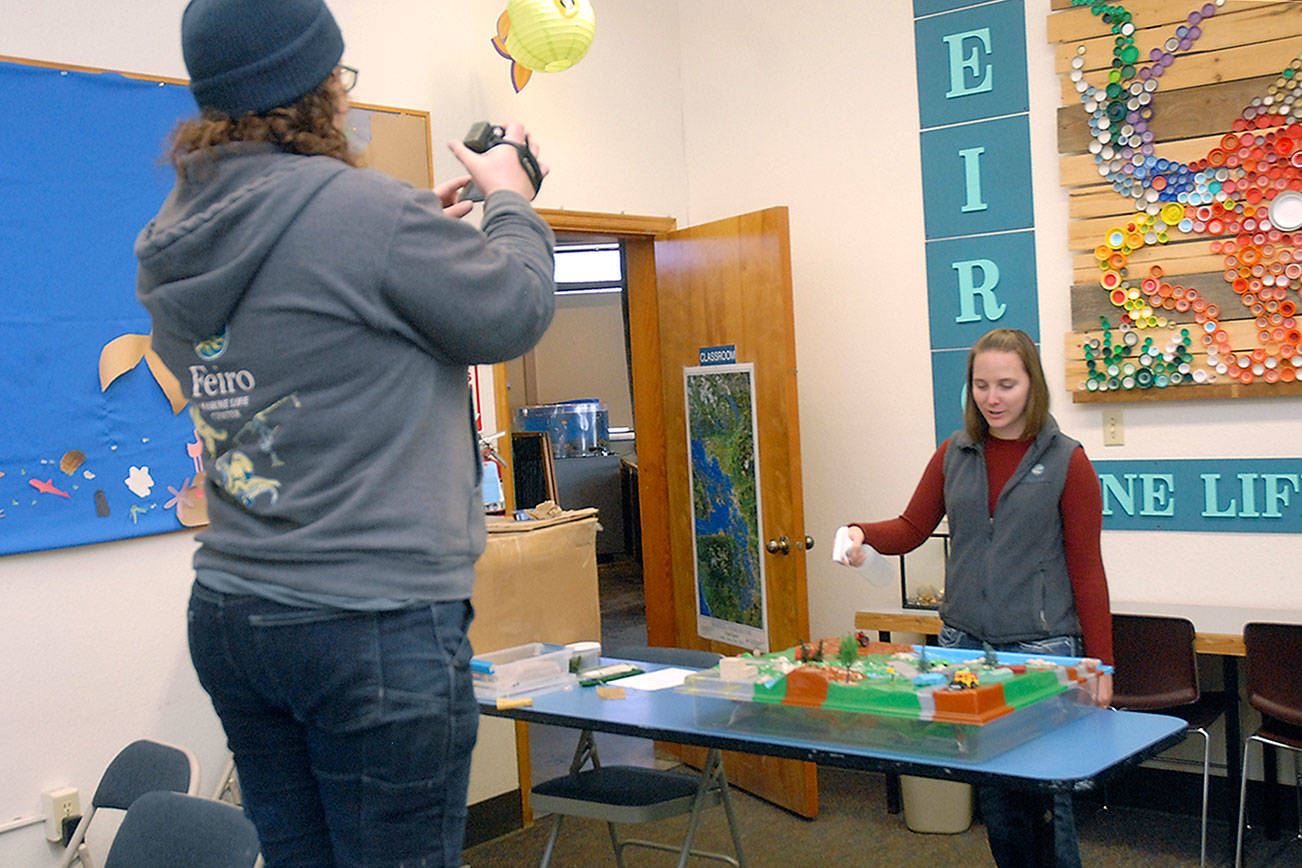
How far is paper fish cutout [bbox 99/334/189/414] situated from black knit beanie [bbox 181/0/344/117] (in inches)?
95.5

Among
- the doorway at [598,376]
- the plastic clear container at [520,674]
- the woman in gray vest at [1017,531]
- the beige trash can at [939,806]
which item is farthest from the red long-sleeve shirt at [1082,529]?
the doorway at [598,376]

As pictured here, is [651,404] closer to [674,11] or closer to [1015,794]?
[674,11]

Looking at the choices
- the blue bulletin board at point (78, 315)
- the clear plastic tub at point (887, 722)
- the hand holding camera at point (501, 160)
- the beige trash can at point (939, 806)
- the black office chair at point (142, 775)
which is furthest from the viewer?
the beige trash can at point (939, 806)

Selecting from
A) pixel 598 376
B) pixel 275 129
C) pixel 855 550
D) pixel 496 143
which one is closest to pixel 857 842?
pixel 855 550

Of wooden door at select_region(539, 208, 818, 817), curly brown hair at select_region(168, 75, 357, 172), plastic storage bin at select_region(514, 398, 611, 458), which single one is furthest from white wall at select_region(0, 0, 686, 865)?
Answer: plastic storage bin at select_region(514, 398, 611, 458)

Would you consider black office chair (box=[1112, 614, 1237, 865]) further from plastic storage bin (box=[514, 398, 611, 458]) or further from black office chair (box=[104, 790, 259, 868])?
plastic storage bin (box=[514, 398, 611, 458])

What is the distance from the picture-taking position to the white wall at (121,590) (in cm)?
330

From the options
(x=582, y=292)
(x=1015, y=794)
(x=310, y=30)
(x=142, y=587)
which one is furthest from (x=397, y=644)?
(x=582, y=292)

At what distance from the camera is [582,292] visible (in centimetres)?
1149

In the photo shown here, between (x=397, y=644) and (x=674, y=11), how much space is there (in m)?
4.85

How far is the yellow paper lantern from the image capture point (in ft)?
13.2

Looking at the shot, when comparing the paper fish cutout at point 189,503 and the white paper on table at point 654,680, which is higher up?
the paper fish cutout at point 189,503

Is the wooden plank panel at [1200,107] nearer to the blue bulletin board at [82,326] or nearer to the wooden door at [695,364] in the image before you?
the wooden door at [695,364]

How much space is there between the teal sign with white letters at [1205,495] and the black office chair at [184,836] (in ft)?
11.0
